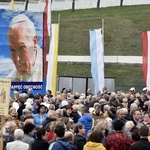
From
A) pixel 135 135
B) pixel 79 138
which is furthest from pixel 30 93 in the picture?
pixel 135 135

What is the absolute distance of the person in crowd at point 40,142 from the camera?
1297 centimetres

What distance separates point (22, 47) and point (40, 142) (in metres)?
14.3

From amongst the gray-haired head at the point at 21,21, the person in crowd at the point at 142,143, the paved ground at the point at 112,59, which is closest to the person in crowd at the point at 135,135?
the person in crowd at the point at 142,143

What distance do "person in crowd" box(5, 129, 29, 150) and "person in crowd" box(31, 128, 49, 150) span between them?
297 millimetres

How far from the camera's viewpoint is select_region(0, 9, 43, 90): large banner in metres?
27.0

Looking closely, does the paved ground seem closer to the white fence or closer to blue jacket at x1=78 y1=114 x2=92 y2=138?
the white fence

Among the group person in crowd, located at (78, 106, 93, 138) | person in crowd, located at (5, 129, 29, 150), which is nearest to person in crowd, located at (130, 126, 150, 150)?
person in crowd, located at (5, 129, 29, 150)

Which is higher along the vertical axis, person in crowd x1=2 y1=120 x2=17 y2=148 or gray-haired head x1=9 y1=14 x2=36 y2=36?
gray-haired head x1=9 y1=14 x2=36 y2=36

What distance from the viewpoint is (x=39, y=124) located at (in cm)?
1717

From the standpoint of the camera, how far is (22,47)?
27.1m

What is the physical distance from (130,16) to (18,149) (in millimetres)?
44636

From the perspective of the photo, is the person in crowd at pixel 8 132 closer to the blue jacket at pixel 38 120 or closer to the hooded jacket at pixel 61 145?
the hooded jacket at pixel 61 145

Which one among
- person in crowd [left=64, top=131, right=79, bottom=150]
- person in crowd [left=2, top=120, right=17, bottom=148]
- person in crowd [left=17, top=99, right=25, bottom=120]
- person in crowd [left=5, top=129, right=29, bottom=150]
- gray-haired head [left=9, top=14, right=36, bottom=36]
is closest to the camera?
person in crowd [left=5, top=129, right=29, bottom=150]

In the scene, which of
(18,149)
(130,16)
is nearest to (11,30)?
(18,149)
